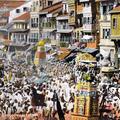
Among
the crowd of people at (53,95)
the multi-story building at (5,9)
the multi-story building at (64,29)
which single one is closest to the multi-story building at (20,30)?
the multi-story building at (5,9)

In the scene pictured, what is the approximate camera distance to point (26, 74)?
29406 mm

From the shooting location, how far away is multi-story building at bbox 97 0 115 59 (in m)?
35.1

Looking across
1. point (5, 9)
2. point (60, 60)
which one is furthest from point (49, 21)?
point (5, 9)

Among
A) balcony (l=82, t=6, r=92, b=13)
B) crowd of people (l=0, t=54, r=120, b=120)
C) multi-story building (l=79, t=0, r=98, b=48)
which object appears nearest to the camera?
crowd of people (l=0, t=54, r=120, b=120)

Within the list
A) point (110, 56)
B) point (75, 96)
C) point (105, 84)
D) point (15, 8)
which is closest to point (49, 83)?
point (105, 84)

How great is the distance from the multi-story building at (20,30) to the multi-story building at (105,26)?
625 inches

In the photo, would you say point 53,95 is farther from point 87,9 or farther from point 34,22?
point 34,22

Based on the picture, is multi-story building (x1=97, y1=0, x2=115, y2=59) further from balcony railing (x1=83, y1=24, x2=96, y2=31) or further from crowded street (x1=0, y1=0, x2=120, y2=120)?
balcony railing (x1=83, y1=24, x2=96, y2=31)

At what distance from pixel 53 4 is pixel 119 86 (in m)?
26.7

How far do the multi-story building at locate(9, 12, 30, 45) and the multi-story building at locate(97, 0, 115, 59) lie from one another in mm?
15864

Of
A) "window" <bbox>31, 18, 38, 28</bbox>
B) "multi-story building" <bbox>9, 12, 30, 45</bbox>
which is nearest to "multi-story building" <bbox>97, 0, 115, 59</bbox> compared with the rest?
"window" <bbox>31, 18, 38, 28</bbox>

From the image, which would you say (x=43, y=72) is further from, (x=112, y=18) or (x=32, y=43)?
(x=32, y=43)

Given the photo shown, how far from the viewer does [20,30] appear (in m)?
53.8

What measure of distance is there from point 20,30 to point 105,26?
1896 cm
